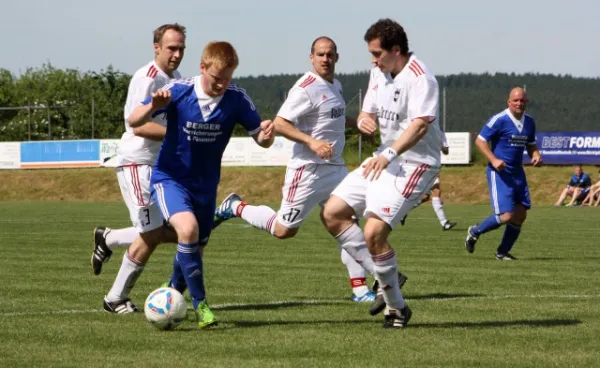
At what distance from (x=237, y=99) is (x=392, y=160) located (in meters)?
1.29

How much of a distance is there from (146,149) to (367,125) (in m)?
2.05

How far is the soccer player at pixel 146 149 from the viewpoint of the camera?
29.2 ft

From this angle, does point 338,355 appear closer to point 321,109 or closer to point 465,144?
point 321,109

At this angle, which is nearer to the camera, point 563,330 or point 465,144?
point 563,330

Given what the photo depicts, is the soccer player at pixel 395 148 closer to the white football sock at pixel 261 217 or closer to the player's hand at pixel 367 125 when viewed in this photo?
the player's hand at pixel 367 125

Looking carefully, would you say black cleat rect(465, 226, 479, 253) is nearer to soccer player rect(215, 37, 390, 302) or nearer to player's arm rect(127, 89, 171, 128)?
soccer player rect(215, 37, 390, 302)

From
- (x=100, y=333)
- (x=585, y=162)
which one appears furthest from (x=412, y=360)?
(x=585, y=162)

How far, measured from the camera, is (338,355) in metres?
6.60

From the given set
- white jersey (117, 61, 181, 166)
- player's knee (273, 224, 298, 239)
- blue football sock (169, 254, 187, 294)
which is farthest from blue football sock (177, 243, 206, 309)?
player's knee (273, 224, 298, 239)

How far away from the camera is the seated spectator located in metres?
38.4

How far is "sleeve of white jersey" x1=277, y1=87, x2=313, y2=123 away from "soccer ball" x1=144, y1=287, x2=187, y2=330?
262 cm

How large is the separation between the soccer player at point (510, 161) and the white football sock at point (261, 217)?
17.1 ft

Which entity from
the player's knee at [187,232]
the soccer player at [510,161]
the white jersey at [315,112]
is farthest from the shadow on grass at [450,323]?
the soccer player at [510,161]

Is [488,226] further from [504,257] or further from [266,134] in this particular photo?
[266,134]
